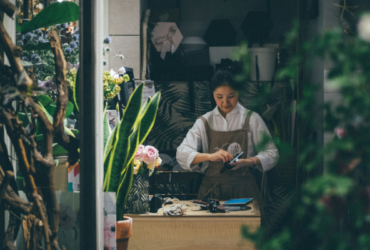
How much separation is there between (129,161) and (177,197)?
3.45 feet

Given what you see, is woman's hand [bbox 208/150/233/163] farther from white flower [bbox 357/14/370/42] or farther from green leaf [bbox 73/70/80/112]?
white flower [bbox 357/14/370/42]

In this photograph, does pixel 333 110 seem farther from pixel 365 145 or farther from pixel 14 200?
pixel 14 200

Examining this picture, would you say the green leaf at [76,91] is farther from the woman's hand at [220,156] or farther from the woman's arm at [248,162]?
the woman's arm at [248,162]

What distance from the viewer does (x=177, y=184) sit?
2.55m

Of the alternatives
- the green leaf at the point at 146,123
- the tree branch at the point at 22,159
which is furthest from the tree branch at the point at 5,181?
the green leaf at the point at 146,123

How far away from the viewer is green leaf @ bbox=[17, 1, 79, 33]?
1.23 m

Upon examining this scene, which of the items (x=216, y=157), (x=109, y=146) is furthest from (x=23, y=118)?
(x=216, y=157)

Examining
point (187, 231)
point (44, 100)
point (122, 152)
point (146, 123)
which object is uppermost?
point (44, 100)

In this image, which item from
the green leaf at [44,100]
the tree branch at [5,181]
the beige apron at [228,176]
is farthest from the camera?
the beige apron at [228,176]

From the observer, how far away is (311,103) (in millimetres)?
473

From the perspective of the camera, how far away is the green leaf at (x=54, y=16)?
4.04ft

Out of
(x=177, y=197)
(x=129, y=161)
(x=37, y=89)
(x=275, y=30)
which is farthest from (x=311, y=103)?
(x=275, y=30)

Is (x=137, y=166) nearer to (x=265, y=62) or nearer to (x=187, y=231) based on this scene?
(x=187, y=231)

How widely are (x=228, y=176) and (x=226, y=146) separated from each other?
9.5 inches
